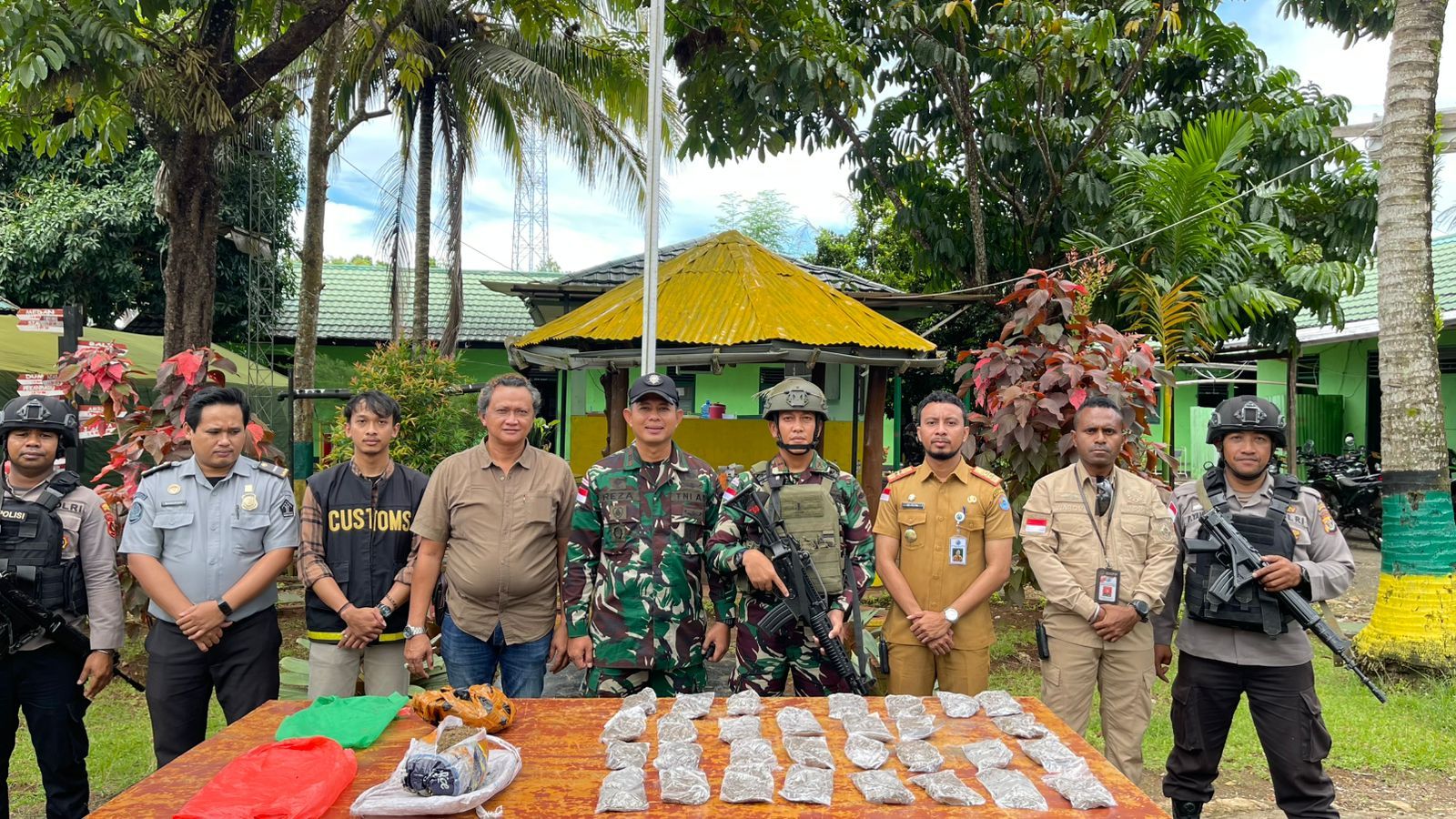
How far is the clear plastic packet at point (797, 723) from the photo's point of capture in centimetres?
279

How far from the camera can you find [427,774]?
2.26 meters

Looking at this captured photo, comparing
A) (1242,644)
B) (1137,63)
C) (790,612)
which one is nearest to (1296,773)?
(1242,644)

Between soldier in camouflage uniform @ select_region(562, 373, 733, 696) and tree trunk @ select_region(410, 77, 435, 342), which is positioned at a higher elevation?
tree trunk @ select_region(410, 77, 435, 342)

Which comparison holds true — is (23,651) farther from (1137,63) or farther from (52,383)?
(1137,63)

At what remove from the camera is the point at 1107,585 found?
353 cm

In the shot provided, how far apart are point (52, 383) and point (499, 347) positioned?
10287 millimetres

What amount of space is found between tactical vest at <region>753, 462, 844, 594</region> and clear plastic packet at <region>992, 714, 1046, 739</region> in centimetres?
87

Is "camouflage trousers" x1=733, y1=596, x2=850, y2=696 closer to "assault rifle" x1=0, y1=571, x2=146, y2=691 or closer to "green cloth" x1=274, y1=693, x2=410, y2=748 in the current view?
"green cloth" x1=274, y1=693, x2=410, y2=748

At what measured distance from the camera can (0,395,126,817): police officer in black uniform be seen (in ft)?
11.1

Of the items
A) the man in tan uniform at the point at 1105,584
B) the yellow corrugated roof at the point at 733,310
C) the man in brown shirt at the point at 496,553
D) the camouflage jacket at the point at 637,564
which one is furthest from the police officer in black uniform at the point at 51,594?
the yellow corrugated roof at the point at 733,310

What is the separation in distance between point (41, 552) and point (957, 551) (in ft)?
11.6

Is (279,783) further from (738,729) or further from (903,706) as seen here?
(903,706)

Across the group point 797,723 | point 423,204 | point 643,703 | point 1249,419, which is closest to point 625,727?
point 643,703

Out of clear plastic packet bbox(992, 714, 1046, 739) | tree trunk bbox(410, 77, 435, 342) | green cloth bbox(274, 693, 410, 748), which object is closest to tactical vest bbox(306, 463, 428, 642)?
green cloth bbox(274, 693, 410, 748)
